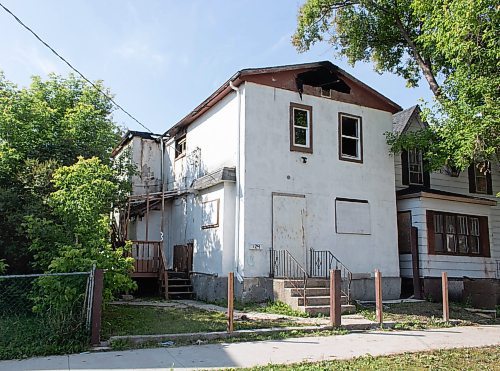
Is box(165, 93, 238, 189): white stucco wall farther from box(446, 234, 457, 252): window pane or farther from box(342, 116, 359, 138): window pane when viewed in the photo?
box(446, 234, 457, 252): window pane

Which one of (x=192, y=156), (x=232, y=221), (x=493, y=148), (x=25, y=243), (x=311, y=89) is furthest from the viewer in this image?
(x=192, y=156)

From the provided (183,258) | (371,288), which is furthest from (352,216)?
(183,258)

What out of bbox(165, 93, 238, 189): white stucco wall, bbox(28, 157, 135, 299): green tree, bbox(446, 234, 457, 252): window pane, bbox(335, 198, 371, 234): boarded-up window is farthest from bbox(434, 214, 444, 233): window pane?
bbox(28, 157, 135, 299): green tree

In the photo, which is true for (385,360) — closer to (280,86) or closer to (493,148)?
(493,148)

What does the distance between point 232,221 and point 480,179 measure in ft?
40.3

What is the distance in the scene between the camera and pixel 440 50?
50.3ft

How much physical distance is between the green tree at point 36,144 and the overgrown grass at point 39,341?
269 cm

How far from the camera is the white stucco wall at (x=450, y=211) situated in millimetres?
16812

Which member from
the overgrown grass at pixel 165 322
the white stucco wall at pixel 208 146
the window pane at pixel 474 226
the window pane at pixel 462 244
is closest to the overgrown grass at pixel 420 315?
the overgrown grass at pixel 165 322

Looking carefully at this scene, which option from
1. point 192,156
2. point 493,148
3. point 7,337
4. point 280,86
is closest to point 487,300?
point 493,148

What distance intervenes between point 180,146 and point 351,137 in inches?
301

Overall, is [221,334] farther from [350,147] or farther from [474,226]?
[474,226]

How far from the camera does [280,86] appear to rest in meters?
15.9

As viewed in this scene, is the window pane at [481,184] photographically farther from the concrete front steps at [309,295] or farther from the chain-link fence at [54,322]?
the chain-link fence at [54,322]
